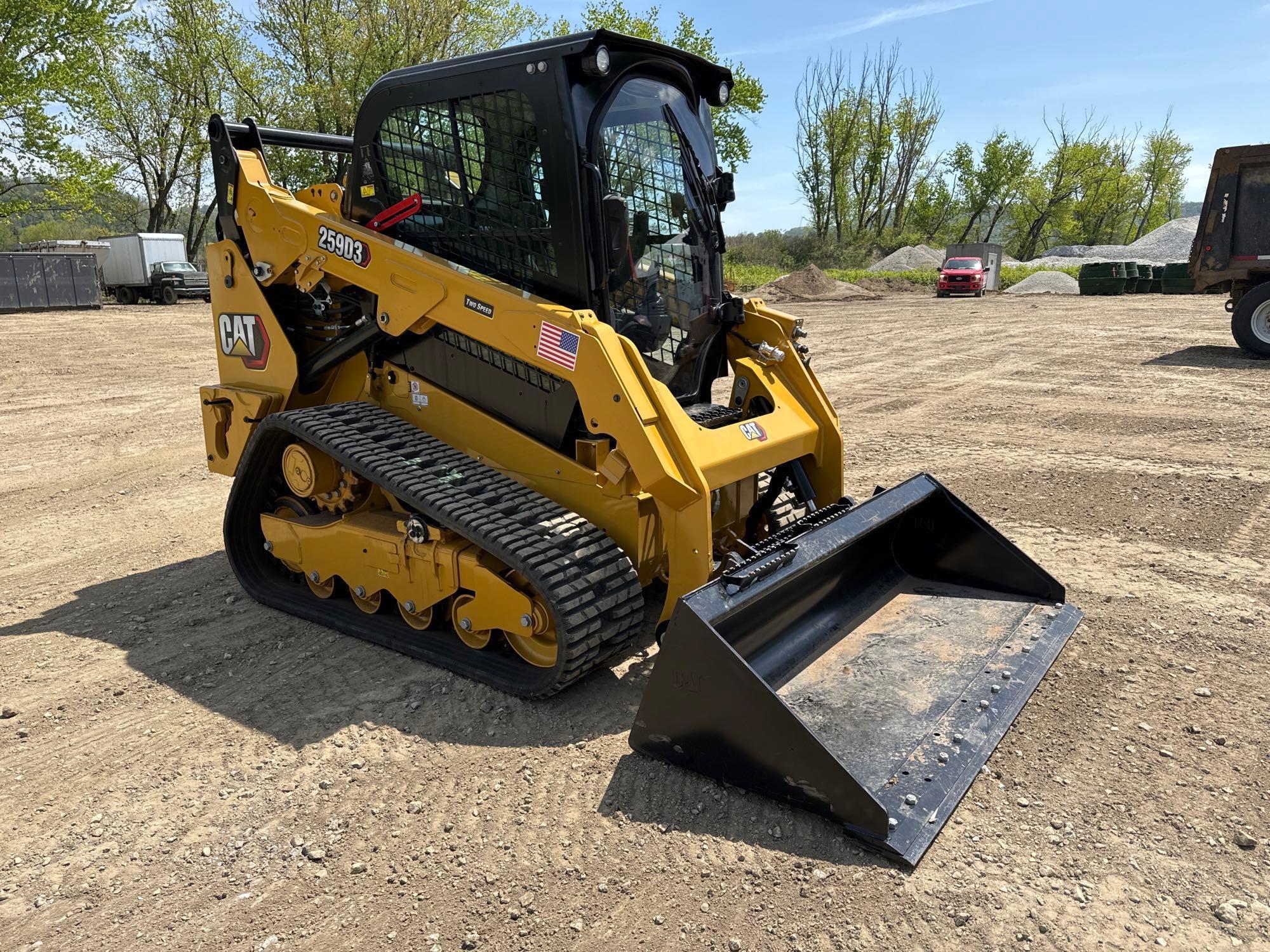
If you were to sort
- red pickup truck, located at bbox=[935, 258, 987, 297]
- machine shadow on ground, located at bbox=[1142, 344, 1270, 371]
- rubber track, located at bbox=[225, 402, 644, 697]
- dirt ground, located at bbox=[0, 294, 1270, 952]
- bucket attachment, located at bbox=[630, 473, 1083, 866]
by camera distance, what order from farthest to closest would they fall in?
red pickup truck, located at bbox=[935, 258, 987, 297]
machine shadow on ground, located at bbox=[1142, 344, 1270, 371]
rubber track, located at bbox=[225, 402, 644, 697]
bucket attachment, located at bbox=[630, 473, 1083, 866]
dirt ground, located at bbox=[0, 294, 1270, 952]

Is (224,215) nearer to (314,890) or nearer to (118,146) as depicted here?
(314,890)

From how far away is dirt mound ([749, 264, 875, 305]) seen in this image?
3084 cm

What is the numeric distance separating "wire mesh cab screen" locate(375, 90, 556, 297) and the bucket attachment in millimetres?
1718

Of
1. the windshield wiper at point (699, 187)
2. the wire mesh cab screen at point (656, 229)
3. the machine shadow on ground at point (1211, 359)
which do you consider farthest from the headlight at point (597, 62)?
the machine shadow on ground at point (1211, 359)

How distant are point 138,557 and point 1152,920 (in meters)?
5.70

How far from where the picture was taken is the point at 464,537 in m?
3.80

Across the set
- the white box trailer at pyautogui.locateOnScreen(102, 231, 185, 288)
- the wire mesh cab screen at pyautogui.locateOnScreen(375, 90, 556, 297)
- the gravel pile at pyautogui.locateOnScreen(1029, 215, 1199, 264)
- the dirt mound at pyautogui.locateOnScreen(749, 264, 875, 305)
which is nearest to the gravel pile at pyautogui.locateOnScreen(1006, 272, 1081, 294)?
the dirt mound at pyautogui.locateOnScreen(749, 264, 875, 305)

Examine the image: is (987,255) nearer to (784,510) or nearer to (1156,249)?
(1156,249)

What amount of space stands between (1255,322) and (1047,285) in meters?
21.6

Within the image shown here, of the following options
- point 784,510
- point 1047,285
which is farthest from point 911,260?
point 784,510

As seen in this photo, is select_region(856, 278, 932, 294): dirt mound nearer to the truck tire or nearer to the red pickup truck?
A: the red pickup truck

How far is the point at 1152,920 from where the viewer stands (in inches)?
97.0

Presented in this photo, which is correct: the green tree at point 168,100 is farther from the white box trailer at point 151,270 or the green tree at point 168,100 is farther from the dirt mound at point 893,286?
the dirt mound at point 893,286

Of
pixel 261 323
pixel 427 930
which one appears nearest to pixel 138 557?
pixel 261 323
